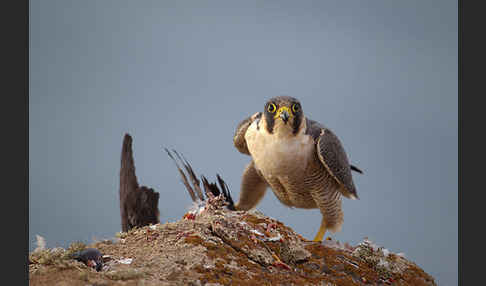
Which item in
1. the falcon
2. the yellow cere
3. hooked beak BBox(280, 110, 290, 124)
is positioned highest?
the yellow cere

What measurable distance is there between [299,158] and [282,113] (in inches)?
25.2

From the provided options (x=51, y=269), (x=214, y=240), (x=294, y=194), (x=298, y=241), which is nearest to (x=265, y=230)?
(x=298, y=241)

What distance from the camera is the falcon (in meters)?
5.25

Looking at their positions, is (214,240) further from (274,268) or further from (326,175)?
(326,175)

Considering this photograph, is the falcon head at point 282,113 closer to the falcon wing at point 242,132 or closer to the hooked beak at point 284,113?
the hooked beak at point 284,113

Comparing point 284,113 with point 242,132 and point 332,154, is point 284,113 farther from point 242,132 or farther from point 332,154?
point 242,132

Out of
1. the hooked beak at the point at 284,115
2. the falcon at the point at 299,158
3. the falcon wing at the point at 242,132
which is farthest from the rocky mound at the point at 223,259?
the falcon wing at the point at 242,132

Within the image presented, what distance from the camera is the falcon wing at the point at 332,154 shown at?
550 cm

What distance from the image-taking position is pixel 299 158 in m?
5.40

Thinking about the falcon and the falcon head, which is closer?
the falcon head

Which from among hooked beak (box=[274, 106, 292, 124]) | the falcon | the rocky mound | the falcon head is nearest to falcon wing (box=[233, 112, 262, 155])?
the falcon

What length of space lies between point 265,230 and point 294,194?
1.53m

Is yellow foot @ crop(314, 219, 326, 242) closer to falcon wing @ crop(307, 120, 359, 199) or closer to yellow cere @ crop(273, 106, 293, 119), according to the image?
falcon wing @ crop(307, 120, 359, 199)

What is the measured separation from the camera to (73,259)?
3.52 m
